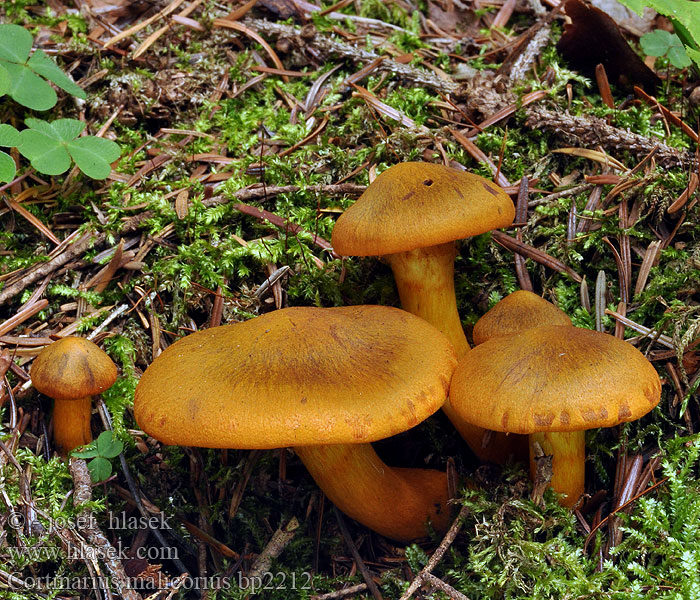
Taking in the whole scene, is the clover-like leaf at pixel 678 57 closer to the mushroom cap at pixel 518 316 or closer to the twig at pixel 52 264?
the mushroom cap at pixel 518 316

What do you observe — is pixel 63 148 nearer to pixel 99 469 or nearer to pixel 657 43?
pixel 99 469

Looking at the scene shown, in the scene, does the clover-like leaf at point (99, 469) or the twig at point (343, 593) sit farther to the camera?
the clover-like leaf at point (99, 469)

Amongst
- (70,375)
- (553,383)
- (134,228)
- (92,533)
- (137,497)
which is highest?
(553,383)

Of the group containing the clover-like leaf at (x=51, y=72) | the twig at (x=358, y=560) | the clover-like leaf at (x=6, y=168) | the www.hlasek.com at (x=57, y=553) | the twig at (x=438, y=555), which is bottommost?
the twig at (x=358, y=560)

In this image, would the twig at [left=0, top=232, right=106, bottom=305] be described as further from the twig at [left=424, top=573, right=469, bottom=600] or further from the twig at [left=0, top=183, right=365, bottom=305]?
the twig at [left=424, top=573, right=469, bottom=600]

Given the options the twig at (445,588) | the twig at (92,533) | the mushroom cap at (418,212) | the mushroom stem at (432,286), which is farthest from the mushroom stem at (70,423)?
the twig at (445,588)

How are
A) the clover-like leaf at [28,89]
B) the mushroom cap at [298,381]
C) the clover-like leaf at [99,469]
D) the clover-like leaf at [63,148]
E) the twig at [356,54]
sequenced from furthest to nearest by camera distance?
1. the twig at [356,54]
2. the clover-like leaf at [28,89]
3. the clover-like leaf at [63,148]
4. the clover-like leaf at [99,469]
5. the mushroom cap at [298,381]

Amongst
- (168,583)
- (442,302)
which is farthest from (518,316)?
(168,583)
